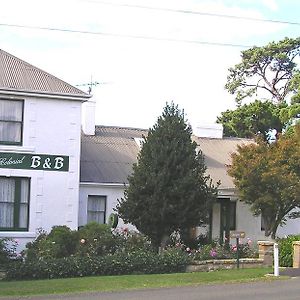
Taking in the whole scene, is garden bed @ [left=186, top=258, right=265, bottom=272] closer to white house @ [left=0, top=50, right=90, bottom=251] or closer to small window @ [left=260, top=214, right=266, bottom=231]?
white house @ [left=0, top=50, right=90, bottom=251]

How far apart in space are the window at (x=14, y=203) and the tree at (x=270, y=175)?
25.9 feet

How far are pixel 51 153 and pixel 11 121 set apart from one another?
1780mm

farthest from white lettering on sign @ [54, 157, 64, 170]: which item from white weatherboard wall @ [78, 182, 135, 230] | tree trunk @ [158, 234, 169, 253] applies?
tree trunk @ [158, 234, 169, 253]

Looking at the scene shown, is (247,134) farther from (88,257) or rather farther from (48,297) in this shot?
(48,297)

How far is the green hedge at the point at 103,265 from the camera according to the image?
19005 mm

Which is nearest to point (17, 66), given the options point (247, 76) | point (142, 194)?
point (142, 194)

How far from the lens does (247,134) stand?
43188mm

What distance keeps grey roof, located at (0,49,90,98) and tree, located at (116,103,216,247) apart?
351cm

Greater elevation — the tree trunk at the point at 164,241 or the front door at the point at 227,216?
the front door at the point at 227,216

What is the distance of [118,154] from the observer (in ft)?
96.5

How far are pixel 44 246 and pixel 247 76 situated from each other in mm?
31823

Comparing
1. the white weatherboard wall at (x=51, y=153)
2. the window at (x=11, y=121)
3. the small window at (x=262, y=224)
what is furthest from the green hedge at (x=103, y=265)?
the small window at (x=262, y=224)

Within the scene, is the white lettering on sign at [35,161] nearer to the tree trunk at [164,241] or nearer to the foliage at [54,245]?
the foliage at [54,245]

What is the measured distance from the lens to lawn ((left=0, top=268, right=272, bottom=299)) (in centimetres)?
1614
